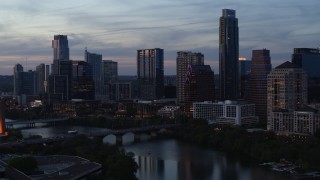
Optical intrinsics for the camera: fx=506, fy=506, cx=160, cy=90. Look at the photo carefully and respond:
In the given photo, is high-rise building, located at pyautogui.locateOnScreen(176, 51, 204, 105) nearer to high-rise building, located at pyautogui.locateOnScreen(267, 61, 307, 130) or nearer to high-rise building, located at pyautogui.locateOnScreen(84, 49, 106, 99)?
high-rise building, located at pyautogui.locateOnScreen(267, 61, 307, 130)

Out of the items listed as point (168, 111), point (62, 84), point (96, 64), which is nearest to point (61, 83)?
point (62, 84)

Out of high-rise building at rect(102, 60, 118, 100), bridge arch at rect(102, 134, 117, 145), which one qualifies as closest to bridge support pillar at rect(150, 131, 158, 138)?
bridge arch at rect(102, 134, 117, 145)

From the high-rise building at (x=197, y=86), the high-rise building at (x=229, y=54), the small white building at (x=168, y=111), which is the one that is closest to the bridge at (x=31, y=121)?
the small white building at (x=168, y=111)

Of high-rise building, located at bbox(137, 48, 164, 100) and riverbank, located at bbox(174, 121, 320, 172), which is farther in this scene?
high-rise building, located at bbox(137, 48, 164, 100)

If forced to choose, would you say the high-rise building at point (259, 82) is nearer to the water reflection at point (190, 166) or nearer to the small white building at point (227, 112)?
the small white building at point (227, 112)

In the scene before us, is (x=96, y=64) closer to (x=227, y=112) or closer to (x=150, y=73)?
(x=150, y=73)
